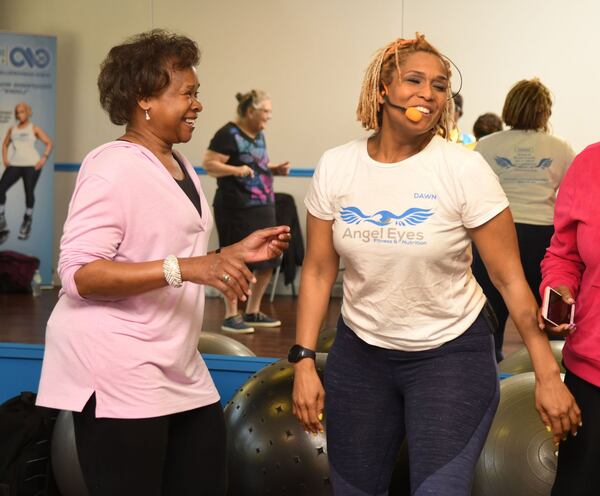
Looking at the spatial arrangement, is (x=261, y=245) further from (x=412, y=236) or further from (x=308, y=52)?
(x=308, y=52)

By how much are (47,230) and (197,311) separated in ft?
22.8

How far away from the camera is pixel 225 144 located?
6.48 m

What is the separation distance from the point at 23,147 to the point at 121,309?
7087 millimetres

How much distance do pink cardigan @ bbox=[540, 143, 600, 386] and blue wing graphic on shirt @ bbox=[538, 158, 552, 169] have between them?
2638 mm

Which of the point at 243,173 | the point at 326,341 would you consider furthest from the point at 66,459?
the point at 243,173

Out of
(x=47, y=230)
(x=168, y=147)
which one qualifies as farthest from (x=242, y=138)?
(x=168, y=147)

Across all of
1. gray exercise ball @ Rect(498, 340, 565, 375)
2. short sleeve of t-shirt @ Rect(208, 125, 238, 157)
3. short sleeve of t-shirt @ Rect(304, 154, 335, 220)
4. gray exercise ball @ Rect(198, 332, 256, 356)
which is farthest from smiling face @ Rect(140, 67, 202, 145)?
short sleeve of t-shirt @ Rect(208, 125, 238, 157)

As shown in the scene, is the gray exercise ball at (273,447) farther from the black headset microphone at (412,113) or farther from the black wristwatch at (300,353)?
the black headset microphone at (412,113)

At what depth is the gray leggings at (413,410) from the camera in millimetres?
2178

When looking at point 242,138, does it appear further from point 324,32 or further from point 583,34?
point 583,34

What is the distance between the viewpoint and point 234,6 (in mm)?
8852

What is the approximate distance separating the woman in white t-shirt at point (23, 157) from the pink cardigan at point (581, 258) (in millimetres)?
7211

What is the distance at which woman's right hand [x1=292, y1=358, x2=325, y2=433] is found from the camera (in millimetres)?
2352

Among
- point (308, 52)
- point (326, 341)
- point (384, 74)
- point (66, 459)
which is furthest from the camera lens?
point (308, 52)
